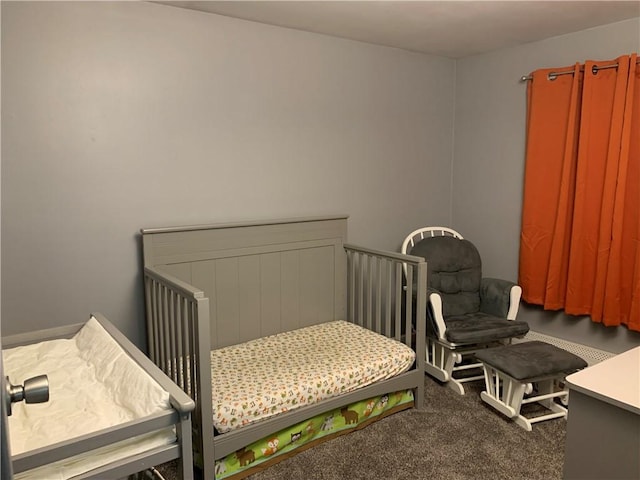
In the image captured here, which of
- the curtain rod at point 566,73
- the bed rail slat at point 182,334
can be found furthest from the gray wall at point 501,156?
the bed rail slat at point 182,334

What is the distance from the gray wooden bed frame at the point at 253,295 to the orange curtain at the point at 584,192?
999 millimetres

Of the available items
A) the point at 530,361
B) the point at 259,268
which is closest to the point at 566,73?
the point at 530,361

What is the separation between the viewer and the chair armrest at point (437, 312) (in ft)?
9.91

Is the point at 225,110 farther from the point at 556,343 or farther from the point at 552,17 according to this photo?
the point at 556,343

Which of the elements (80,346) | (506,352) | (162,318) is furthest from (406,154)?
(80,346)

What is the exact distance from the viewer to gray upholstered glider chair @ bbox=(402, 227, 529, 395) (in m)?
3.02

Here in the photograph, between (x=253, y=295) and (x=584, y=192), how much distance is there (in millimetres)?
2149

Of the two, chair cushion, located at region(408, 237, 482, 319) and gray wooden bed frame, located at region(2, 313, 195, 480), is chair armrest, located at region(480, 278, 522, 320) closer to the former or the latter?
chair cushion, located at region(408, 237, 482, 319)

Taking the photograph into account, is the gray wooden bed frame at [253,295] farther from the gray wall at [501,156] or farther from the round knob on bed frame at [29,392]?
the round knob on bed frame at [29,392]

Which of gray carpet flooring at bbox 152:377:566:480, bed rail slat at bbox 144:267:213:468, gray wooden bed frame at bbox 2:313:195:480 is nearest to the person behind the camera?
gray wooden bed frame at bbox 2:313:195:480

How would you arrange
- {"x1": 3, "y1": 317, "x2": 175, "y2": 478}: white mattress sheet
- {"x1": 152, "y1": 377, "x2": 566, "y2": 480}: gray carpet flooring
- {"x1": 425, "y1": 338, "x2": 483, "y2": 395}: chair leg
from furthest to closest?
{"x1": 425, "y1": 338, "x2": 483, "y2": 395}: chair leg, {"x1": 152, "y1": 377, "x2": 566, "y2": 480}: gray carpet flooring, {"x1": 3, "y1": 317, "x2": 175, "y2": 478}: white mattress sheet

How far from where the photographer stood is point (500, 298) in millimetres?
3281

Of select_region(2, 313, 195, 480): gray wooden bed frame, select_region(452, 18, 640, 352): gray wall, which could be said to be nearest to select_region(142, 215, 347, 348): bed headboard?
select_region(2, 313, 195, 480): gray wooden bed frame

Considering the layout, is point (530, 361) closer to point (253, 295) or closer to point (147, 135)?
point (253, 295)
